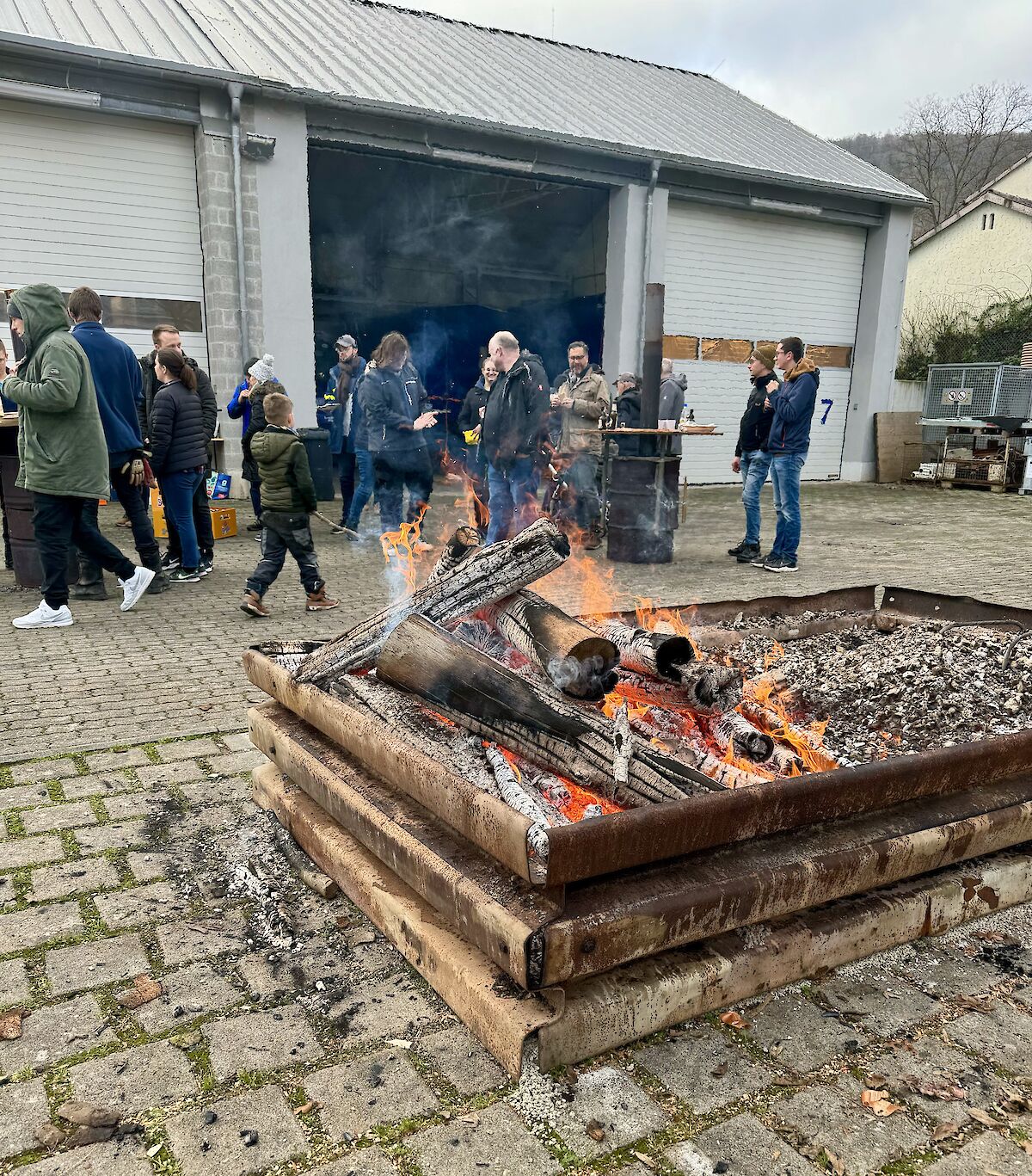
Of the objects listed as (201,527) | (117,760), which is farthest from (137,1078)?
(201,527)

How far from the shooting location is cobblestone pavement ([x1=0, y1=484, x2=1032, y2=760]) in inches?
177

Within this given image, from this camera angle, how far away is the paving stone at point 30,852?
3.04m

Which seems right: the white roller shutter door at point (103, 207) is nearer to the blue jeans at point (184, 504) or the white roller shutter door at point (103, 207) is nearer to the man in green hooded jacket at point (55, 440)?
the blue jeans at point (184, 504)

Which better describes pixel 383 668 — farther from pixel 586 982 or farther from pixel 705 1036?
pixel 705 1036

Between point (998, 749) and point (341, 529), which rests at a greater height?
point (998, 749)

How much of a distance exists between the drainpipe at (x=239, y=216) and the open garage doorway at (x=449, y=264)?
515 centimetres

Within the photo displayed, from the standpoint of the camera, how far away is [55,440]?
581cm

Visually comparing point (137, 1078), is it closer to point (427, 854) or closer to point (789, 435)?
point (427, 854)

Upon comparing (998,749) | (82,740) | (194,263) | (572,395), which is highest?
(194,263)

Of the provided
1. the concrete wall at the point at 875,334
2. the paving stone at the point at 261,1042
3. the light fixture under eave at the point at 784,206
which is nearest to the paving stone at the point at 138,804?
the paving stone at the point at 261,1042

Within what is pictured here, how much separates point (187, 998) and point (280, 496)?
14.5 ft

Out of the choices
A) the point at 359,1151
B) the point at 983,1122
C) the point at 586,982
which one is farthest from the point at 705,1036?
the point at 359,1151

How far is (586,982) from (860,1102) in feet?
2.30

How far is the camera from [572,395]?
9.91 meters
